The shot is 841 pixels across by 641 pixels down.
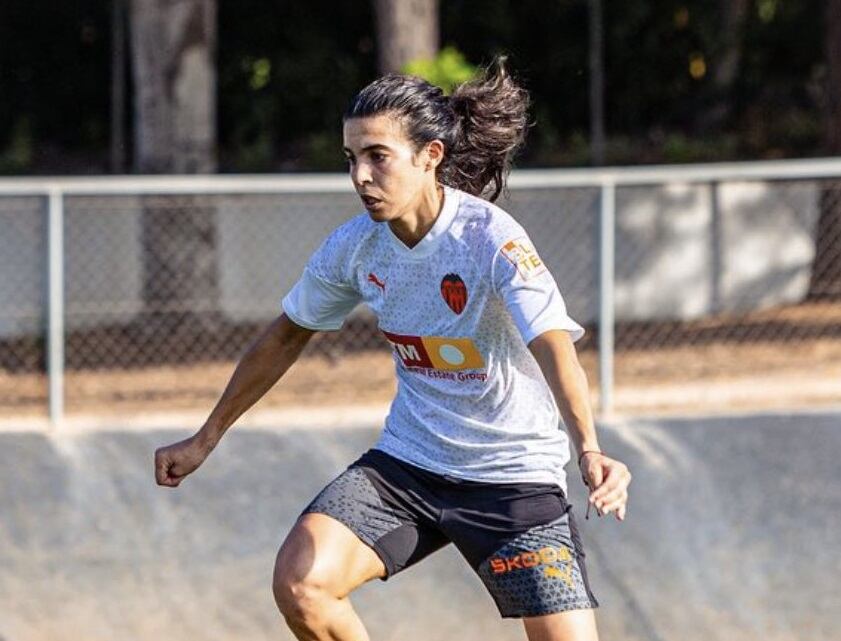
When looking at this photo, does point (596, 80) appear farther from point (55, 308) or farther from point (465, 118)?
point (465, 118)

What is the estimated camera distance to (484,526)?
415 cm

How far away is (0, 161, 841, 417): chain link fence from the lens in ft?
24.9

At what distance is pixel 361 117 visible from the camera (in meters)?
4.02

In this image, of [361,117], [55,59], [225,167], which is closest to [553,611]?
[361,117]

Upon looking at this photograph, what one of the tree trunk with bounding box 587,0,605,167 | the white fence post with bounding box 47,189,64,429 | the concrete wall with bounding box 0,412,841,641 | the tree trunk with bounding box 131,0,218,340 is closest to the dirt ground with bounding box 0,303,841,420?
the white fence post with bounding box 47,189,64,429

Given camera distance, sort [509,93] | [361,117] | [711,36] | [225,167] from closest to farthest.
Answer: [361,117] → [509,93] → [225,167] → [711,36]

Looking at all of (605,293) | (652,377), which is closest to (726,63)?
(652,377)

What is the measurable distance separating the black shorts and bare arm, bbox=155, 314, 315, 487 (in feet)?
1.10

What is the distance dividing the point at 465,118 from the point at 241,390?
0.87m

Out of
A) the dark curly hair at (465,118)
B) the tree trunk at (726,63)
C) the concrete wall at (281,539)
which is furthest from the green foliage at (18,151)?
the dark curly hair at (465,118)

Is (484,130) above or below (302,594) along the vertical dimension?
above

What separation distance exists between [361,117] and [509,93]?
19.9 inches

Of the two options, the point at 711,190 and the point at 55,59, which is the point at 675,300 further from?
the point at 55,59

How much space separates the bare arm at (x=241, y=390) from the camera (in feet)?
14.1
